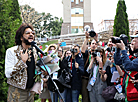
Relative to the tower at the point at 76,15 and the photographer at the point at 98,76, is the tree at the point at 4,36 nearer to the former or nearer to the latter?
the photographer at the point at 98,76

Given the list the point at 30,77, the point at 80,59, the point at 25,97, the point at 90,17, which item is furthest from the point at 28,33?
the point at 90,17

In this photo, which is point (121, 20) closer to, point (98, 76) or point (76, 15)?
point (98, 76)

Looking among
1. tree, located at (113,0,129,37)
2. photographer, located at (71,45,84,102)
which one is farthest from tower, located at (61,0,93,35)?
photographer, located at (71,45,84,102)

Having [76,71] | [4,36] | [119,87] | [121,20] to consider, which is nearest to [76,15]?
[121,20]

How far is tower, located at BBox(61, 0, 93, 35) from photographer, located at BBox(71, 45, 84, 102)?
72.4ft

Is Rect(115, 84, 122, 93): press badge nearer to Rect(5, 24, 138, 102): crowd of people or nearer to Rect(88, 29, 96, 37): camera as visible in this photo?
Rect(5, 24, 138, 102): crowd of people

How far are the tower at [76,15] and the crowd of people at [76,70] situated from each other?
21.6 metres

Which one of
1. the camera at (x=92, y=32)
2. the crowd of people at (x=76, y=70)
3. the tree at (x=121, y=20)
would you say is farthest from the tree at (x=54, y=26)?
the camera at (x=92, y=32)

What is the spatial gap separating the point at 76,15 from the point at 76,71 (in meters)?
23.2

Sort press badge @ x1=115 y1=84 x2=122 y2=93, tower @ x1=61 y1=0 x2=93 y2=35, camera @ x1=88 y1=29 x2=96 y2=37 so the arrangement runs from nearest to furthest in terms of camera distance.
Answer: press badge @ x1=115 y1=84 x2=122 y2=93, camera @ x1=88 y1=29 x2=96 y2=37, tower @ x1=61 y1=0 x2=93 y2=35

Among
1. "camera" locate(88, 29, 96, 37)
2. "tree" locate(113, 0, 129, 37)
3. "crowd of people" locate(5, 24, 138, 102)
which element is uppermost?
"tree" locate(113, 0, 129, 37)

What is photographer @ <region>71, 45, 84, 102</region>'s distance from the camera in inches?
172

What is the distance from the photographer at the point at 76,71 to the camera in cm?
436

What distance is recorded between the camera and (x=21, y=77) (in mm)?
2621
